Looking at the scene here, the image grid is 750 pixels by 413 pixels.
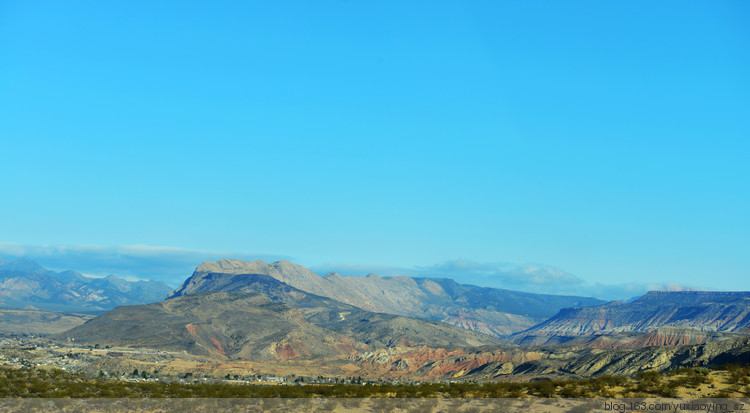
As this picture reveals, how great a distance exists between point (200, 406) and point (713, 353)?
96894 millimetres

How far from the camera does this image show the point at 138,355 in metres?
173

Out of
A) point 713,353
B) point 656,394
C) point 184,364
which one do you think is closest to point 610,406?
point 656,394

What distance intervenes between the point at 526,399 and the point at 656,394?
23.2ft

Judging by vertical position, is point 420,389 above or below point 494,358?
above

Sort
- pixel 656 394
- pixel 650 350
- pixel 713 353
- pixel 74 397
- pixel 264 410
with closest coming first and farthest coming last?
pixel 656 394, pixel 264 410, pixel 74 397, pixel 713 353, pixel 650 350

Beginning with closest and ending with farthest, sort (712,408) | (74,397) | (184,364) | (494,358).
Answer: (712,408) → (74,397) → (184,364) → (494,358)

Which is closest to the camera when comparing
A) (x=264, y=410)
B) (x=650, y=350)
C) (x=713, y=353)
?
(x=264, y=410)

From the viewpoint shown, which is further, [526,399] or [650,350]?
[650,350]

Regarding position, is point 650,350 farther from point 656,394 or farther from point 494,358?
point 656,394

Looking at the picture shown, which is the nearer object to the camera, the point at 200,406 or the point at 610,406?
the point at 610,406

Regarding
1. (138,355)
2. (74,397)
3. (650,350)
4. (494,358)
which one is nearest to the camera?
(74,397)

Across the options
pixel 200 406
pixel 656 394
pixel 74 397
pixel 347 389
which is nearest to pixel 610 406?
pixel 656 394

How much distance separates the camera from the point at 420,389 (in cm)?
4578

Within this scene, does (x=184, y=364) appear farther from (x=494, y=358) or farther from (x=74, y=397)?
(x=74, y=397)
